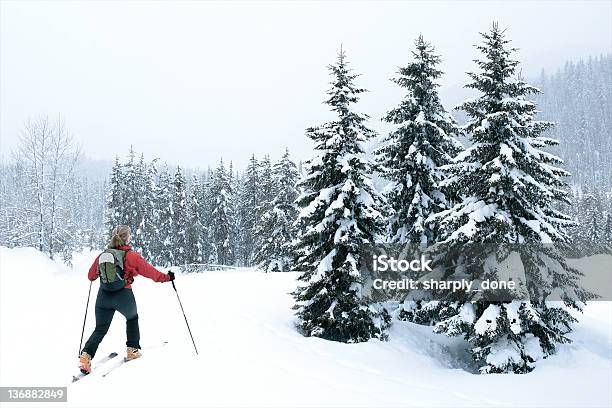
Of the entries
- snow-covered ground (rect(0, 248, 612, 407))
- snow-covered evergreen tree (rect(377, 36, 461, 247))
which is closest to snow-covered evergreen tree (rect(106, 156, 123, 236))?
snow-covered ground (rect(0, 248, 612, 407))

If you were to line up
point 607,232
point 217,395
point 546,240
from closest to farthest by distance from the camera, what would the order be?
point 217,395 < point 546,240 < point 607,232

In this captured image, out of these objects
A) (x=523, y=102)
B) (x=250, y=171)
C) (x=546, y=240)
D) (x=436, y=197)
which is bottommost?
(x=546, y=240)

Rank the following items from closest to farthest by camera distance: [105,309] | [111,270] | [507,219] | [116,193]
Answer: [111,270] < [105,309] < [507,219] < [116,193]

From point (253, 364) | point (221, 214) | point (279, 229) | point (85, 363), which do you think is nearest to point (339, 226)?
point (253, 364)

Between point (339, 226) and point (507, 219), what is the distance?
5.30 metres

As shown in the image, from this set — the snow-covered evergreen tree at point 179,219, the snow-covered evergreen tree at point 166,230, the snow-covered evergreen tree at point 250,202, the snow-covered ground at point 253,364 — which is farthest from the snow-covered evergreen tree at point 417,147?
the snow-covered evergreen tree at point 166,230

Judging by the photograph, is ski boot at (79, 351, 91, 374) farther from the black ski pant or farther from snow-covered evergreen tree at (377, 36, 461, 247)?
snow-covered evergreen tree at (377, 36, 461, 247)

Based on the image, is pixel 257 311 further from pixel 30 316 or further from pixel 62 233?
pixel 62 233

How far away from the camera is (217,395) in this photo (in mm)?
6609

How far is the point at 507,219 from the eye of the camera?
13.4m

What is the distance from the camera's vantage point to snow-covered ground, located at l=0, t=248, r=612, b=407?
6922mm

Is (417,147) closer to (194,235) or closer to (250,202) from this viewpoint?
(250,202)

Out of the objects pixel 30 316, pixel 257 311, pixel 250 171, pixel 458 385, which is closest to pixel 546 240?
pixel 458 385

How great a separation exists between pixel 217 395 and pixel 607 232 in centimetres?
7589
